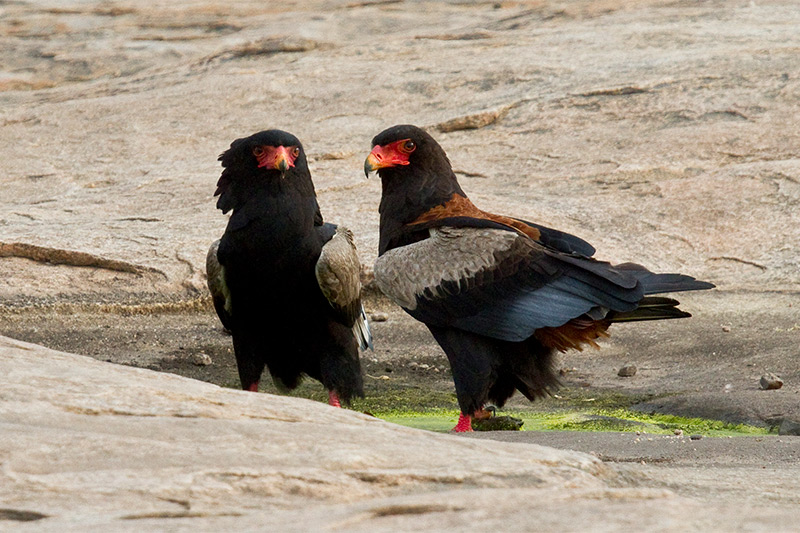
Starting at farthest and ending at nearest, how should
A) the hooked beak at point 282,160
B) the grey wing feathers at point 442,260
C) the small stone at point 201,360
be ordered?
the small stone at point 201,360
the hooked beak at point 282,160
the grey wing feathers at point 442,260

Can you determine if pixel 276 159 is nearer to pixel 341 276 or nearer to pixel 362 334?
pixel 341 276

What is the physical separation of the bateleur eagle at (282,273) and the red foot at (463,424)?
0.96 m

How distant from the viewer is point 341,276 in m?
6.22

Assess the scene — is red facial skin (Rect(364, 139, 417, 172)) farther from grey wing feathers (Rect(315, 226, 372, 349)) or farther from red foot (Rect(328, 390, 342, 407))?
red foot (Rect(328, 390, 342, 407))

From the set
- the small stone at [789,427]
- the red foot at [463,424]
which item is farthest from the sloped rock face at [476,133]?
the small stone at [789,427]

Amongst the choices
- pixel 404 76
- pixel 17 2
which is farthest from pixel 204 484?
pixel 17 2

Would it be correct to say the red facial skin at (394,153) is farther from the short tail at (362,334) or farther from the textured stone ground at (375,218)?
the textured stone ground at (375,218)

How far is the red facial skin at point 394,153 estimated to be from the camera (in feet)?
21.0

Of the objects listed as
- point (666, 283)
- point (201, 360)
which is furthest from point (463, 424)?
point (201, 360)

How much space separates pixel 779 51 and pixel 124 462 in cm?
1184

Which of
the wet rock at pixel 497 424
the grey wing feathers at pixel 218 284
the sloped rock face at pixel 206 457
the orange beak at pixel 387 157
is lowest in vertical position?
the wet rock at pixel 497 424

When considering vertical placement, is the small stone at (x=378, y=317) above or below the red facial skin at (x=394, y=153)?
below

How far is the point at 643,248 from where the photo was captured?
9.64m

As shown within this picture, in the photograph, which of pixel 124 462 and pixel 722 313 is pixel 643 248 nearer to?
pixel 722 313
